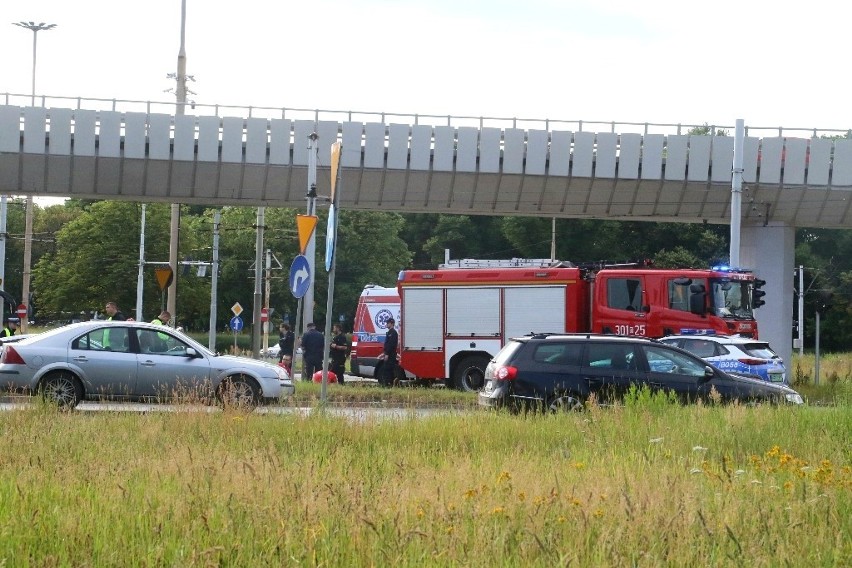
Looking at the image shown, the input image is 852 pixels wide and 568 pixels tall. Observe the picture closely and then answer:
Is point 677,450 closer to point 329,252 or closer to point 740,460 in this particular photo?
point 740,460

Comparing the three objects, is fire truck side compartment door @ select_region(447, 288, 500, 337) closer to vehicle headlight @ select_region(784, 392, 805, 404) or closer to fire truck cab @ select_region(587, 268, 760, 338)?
fire truck cab @ select_region(587, 268, 760, 338)

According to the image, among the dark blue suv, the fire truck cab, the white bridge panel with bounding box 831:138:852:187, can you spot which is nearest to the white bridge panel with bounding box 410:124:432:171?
the fire truck cab

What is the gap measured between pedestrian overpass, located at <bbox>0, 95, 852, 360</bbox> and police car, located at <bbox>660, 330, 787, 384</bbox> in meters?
13.2

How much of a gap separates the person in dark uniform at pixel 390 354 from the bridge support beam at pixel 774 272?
38.4 ft

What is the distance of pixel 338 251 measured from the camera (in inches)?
3214

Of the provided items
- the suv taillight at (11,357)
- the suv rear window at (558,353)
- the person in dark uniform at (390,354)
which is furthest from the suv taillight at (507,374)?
the person in dark uniform at (390,354)

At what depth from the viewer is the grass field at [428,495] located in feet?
22.9

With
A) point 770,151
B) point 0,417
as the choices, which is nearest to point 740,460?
point 0,417

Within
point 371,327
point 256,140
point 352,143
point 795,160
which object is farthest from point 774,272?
point 256,140

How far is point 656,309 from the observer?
28.0 m

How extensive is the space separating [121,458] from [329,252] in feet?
19.3

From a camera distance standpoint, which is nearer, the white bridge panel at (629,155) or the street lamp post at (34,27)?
the white bridge panel at (629,155)

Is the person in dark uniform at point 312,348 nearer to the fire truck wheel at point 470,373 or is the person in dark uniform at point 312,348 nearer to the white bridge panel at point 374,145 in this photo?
the fire truck wheel at point 470,373

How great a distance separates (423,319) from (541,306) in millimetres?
2805
